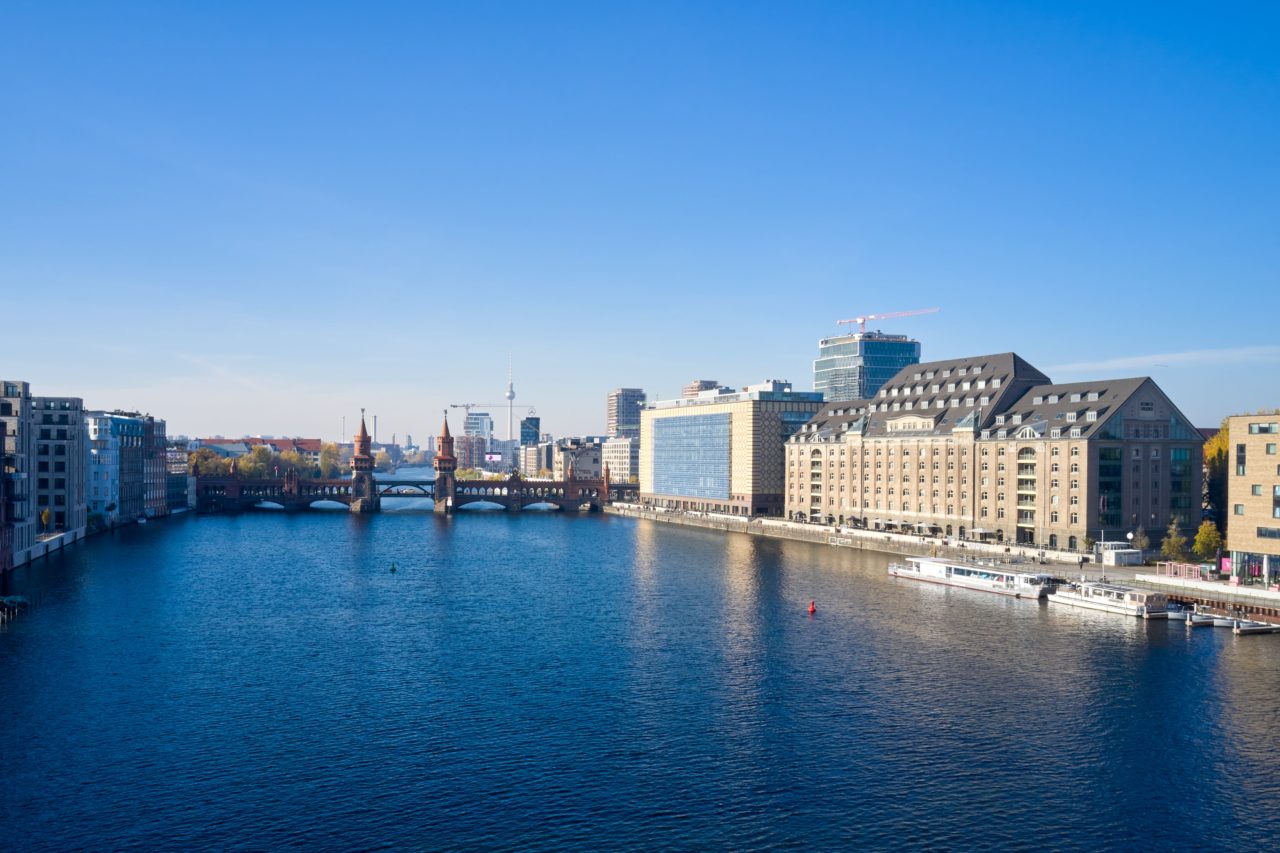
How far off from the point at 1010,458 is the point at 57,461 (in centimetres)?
13797

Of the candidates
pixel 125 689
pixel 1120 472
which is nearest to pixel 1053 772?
pixel 125 689

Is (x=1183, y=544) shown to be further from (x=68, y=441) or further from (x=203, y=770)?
(x=68, y=441)

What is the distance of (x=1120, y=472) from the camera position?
13225 cm

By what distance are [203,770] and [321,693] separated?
15.2 meters

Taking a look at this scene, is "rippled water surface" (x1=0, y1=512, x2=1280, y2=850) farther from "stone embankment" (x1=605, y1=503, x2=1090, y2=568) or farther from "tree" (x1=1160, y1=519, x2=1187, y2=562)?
"tree" (x1=1160, y1=519, x2=1187, y2=562)

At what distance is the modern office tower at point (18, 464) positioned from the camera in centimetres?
12219

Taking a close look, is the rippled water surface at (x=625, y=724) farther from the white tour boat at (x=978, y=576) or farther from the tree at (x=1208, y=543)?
the tree at (x=1208, y=543)

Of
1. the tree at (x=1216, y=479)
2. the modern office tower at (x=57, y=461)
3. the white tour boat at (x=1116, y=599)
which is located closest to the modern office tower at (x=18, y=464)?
the modern office tower at (x=57, y=461)

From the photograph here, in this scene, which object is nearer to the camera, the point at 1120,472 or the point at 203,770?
the point at 203,770

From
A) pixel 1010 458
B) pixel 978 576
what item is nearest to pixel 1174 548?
pixel 978 576

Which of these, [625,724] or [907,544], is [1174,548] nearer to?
[907,544]


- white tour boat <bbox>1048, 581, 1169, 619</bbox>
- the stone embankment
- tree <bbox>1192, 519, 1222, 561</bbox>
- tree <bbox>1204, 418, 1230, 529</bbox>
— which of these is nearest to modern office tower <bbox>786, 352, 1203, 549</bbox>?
the stone embankment

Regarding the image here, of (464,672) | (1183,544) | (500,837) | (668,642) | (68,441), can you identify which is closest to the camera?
(500,837)

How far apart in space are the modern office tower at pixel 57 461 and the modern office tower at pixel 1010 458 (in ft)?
407
